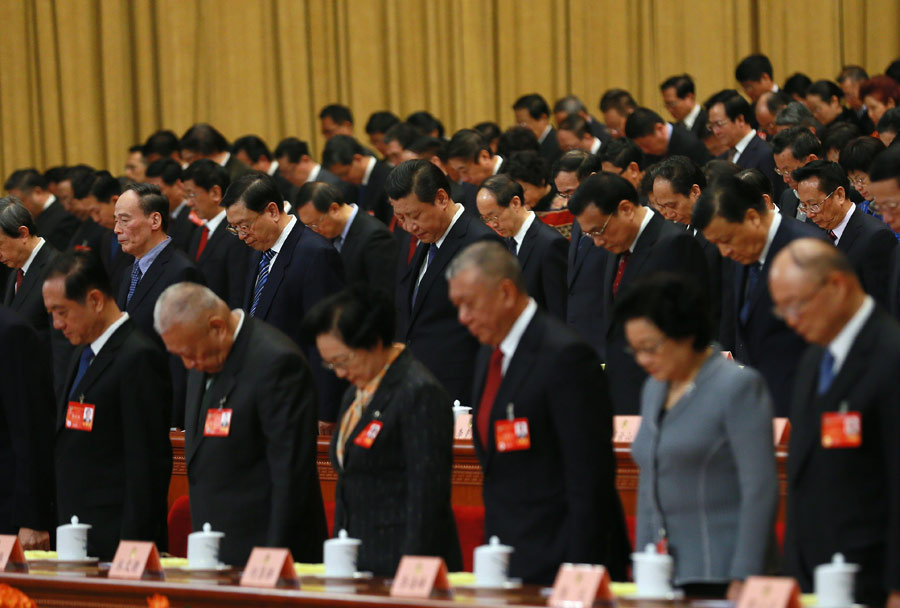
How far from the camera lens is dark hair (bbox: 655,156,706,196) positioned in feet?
17.1

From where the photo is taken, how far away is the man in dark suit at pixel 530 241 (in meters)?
5.29

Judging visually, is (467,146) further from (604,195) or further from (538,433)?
(538,433)

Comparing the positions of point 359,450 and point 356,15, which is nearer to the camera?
point 359,450

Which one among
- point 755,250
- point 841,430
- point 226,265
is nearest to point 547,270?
point 755,250

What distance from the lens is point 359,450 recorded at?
338cm

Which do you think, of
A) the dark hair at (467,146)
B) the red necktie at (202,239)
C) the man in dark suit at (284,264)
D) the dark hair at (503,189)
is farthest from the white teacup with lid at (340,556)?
the dark hair at (467,146)

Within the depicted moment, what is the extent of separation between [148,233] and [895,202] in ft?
9.16

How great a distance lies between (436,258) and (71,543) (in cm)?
182

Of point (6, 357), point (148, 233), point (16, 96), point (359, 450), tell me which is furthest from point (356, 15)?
point (359, 450)

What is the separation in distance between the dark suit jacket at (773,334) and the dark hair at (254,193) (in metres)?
1.91

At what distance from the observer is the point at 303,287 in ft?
17.4

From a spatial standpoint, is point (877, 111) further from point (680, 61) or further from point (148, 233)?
point (148, 233)

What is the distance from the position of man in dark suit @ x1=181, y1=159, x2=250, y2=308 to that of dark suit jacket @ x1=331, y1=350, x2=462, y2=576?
287 centimetres

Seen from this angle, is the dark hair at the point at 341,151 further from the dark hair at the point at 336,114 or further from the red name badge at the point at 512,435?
the red name badge at the point at 512,435
